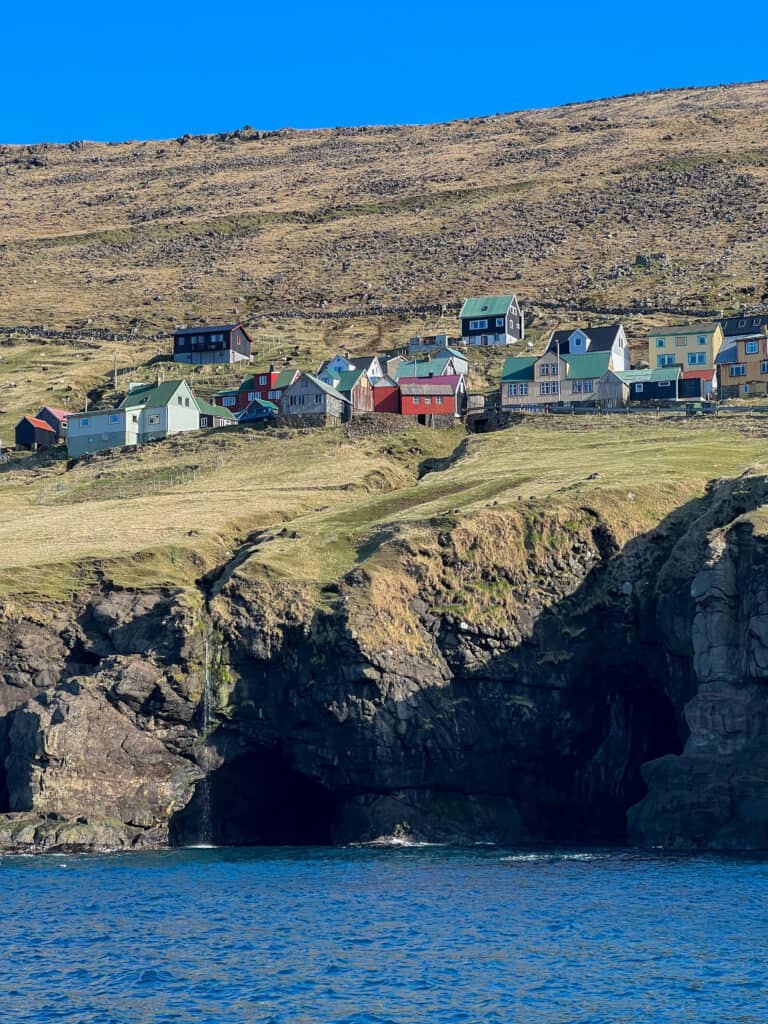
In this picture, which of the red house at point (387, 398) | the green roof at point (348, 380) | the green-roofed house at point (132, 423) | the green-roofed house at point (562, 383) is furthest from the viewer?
the green-roofed house at point (562, 383)

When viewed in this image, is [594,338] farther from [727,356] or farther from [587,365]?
[727,356]

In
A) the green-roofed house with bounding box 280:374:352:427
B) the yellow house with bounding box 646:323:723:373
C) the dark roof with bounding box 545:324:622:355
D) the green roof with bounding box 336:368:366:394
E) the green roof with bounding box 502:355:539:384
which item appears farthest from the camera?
the dark roof with bounding box 545:324:622:355

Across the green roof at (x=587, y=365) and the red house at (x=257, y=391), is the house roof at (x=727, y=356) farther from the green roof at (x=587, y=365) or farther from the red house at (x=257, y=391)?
the red house at (x=257, y=391)

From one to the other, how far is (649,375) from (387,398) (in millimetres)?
28791

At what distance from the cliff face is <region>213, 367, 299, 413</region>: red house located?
7625cm

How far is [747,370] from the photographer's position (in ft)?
561

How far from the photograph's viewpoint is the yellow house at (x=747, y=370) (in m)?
169

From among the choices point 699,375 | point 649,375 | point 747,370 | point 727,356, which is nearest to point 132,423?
point 649,375

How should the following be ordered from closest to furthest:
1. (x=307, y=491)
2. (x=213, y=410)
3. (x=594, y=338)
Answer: (x=307, y=491) → (x=213, y=410) → (x=594, y=338)

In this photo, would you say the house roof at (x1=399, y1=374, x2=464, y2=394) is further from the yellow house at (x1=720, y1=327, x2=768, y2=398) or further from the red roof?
the yellow house at (x1=720, y1=327, x2=768, y2=398)

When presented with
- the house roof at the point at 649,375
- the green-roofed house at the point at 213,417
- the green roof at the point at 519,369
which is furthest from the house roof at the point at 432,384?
the green-roofed house at the point at 213,417

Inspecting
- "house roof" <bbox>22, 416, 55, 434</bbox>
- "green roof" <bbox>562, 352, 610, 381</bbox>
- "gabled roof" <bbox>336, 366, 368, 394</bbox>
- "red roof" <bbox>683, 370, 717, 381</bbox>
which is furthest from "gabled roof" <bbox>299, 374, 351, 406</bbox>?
"red roof" <bbox>683, 370, 717, 381</bbox>

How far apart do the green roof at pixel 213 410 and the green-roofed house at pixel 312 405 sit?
1203 cm

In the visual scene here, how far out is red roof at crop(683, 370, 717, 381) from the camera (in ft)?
557
